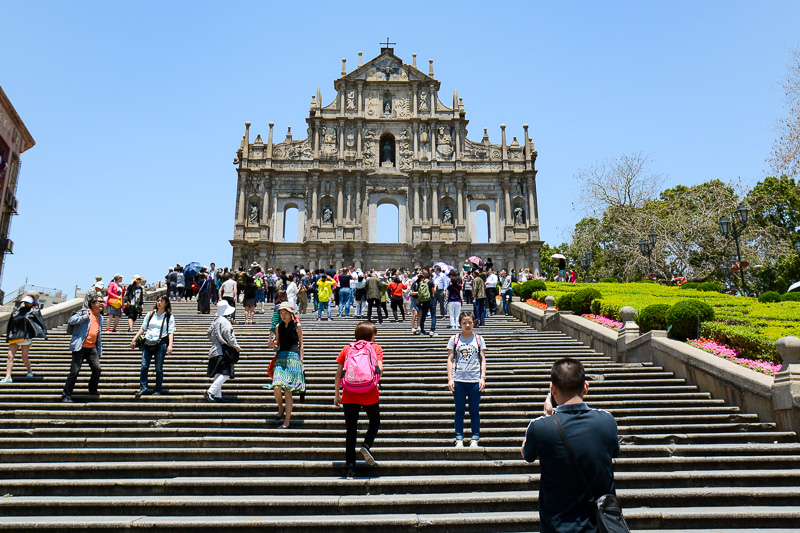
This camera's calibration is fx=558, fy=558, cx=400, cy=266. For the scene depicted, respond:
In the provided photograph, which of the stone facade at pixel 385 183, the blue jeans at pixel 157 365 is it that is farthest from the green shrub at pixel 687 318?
the stone facade at pixel 385 183

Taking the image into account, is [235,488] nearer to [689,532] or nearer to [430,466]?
[430,466]

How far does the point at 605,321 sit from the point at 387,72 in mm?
28615

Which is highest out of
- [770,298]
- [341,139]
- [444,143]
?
[341,139]

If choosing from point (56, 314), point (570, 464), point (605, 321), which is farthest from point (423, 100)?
point (570, 464)

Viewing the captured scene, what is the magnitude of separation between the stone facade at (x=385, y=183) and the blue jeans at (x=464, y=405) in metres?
27.5

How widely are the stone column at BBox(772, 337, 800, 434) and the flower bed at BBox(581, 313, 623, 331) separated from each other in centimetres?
523

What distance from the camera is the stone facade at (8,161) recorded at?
3042 centimetres

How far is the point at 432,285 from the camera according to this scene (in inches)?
562

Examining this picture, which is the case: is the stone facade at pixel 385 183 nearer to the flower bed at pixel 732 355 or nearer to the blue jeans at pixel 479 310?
the blue jeans at pixel 479 310

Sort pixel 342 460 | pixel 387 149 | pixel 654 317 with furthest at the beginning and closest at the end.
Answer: pixel 387 149 → pixel 654 317 → pixel 342 460

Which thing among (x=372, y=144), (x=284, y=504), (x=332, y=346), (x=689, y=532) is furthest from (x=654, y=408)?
(x=372, y=144)

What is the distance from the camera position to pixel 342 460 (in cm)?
620

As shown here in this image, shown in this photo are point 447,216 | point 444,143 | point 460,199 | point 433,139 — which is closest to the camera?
point 447,216

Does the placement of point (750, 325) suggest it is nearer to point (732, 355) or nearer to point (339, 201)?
point (732, 355)
